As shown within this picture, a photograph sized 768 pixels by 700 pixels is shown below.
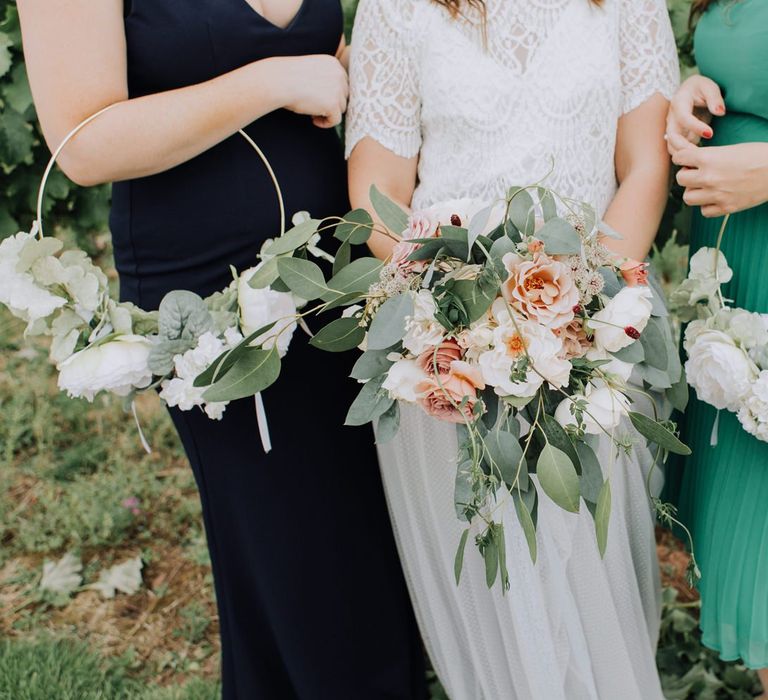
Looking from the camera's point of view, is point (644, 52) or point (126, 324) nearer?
point (126, 324)

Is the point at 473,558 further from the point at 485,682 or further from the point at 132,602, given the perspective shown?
the point at 132,602

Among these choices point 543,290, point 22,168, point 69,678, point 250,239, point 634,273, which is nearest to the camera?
point 543,290

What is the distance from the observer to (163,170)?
5.72ft

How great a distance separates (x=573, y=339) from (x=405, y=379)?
0.84 ft

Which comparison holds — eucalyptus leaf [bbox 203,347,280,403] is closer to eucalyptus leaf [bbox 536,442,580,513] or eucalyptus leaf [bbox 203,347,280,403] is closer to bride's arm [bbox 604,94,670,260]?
eucalyptus leaf [bbox 536,442,580,513]

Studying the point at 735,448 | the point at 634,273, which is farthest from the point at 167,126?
the point at 735,448

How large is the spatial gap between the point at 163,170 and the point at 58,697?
1715 mm

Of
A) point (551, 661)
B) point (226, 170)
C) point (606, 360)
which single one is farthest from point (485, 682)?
point (226, 170)

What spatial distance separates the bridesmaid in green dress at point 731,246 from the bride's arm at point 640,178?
0.06 metres

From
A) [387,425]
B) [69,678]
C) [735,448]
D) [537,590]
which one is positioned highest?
[387,425]

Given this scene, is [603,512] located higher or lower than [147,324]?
lower

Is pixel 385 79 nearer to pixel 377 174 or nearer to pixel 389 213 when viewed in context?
pixel 377 174

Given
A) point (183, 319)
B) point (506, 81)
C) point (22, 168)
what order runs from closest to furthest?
1. point (183, 319)
2. point (506, 81)
3. point (22, 168)

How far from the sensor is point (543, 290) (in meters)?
1.27
